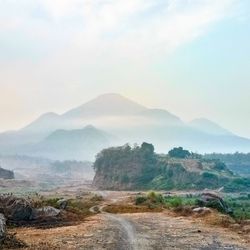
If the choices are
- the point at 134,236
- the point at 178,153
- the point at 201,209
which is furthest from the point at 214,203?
the point at 178,153

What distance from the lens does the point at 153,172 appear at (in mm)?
132750

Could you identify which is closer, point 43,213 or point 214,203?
point 43,213

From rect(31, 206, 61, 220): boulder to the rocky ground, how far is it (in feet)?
7.82

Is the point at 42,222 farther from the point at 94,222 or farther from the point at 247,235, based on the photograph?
the point at 247,235

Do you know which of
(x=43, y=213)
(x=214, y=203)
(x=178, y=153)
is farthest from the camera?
(x=178, y=153)

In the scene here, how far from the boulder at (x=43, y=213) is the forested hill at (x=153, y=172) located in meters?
86.5

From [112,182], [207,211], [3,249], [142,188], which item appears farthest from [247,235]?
[112,182]

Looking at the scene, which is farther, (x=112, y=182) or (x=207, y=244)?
(x=112, y=182)

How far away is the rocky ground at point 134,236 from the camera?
25.4m

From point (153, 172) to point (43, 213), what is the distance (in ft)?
326

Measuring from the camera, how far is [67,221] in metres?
34.5

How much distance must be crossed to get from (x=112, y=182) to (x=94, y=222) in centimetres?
10546

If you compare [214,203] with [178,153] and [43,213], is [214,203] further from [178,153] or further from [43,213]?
[178,153]

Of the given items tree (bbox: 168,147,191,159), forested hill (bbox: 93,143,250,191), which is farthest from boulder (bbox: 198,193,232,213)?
tree (bbox: 168,147,191,159)
